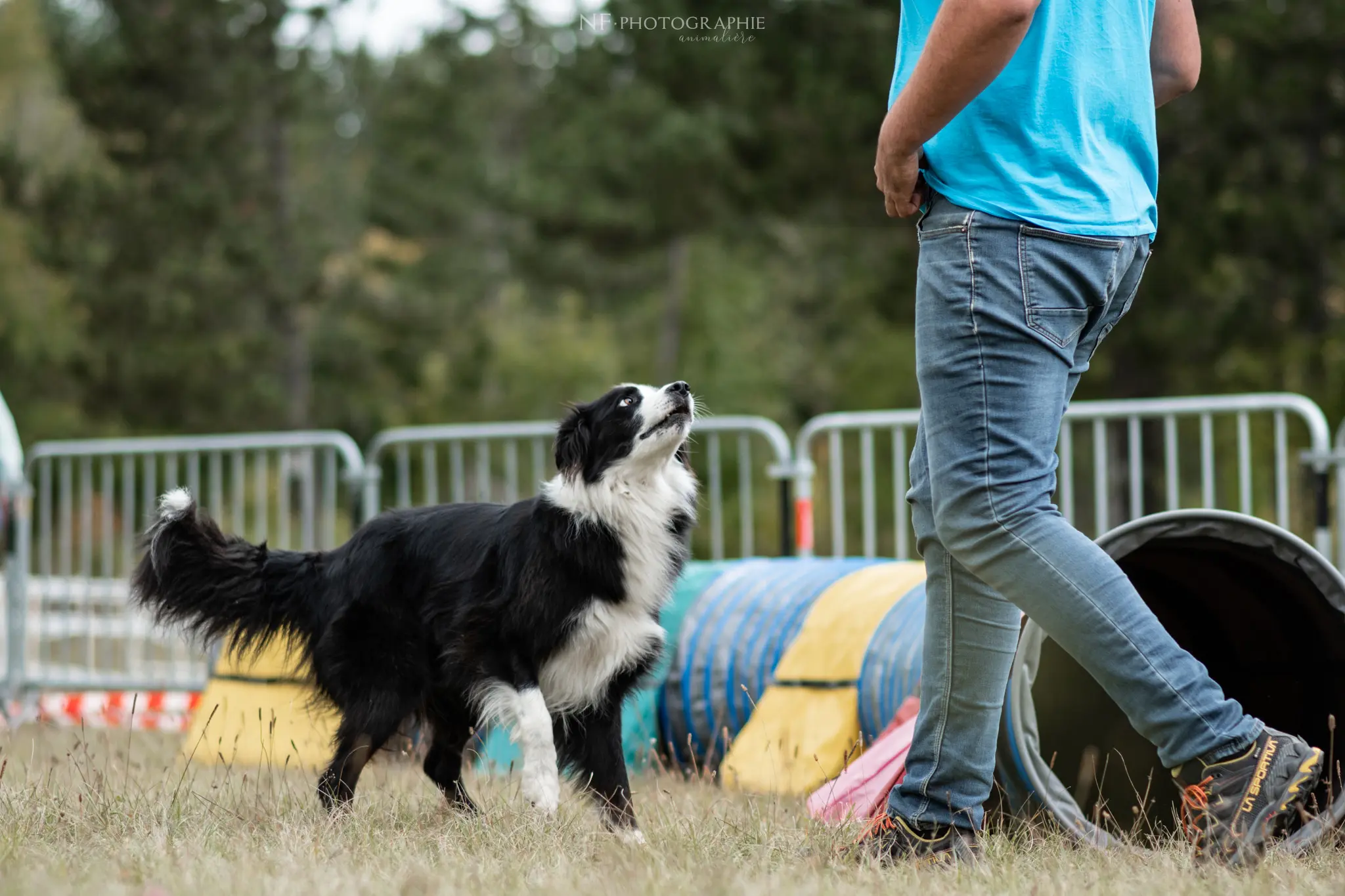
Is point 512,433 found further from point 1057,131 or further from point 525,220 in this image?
point 525,220

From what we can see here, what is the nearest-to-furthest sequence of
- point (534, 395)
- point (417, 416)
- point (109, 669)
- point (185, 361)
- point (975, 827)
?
1. point (975, 827)
2. point (109, 669)
3. point (185, 361)
4. point (417, 416)
5. point (534, 395)

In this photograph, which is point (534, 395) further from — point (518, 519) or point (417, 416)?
point (518, 519)

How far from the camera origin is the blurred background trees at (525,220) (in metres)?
13.4

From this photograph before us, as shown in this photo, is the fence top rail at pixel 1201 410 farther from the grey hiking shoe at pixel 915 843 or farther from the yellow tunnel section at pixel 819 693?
the grey hiking shoe at pixel 915 843

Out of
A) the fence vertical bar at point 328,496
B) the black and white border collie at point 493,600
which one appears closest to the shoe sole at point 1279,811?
the black and white border collie at point 493,600

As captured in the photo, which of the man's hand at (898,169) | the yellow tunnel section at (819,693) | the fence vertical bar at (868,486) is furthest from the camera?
the fence vertical bar at (868,486)

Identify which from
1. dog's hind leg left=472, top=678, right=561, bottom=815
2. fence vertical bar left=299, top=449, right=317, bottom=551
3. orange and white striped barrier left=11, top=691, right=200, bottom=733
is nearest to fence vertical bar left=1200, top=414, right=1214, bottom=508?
dog's hind leg left=472, top=678, right=561, bottom=815

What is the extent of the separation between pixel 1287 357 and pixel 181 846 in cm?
1422

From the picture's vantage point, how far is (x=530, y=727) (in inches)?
151

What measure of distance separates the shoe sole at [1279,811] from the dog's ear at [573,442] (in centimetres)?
214

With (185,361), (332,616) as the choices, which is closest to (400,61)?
(185,361)

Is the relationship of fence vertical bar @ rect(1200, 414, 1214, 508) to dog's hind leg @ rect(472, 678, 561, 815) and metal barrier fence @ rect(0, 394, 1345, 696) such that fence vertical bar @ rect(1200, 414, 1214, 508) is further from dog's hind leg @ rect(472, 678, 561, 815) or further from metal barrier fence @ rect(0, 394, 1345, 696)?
dog's hind leg @ rect(472, 678, 561, 815)

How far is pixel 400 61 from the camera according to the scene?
90.9 ft

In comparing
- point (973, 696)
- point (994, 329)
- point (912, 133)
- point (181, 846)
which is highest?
point (912, 133)
